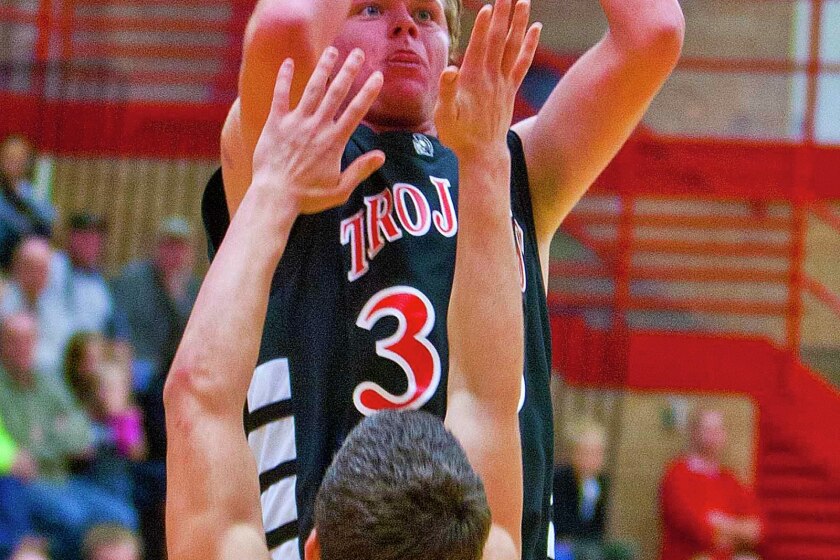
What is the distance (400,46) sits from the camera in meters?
2.40

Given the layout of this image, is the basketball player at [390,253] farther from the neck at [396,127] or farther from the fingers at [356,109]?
the fingers at [356,109]

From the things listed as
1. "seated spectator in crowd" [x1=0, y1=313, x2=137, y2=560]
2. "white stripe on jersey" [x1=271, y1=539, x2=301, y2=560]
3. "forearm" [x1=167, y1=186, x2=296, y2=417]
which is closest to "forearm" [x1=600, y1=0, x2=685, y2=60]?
"forearm" [x1=167, y1=186, x2=296, y2=417]

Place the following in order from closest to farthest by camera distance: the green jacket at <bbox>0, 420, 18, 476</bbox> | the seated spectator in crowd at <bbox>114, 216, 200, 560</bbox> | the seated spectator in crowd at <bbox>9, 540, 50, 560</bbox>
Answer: the seated spectator in crowd at <bbox>9, 540, 50, 560</bbox> < the green jacket at <bbox>0, 420, 18, 476</bbox> < the seated spectator in crowd at <bbox>114, 216, 200, 560</bbox>

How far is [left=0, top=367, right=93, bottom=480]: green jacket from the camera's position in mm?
5309

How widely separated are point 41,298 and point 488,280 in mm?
4204

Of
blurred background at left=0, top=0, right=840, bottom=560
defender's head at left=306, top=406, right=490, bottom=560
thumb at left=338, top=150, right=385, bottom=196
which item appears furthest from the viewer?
blurred background at left=0, top=0, right=840, bottom=560

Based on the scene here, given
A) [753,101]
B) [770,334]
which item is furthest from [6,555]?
[753,101]

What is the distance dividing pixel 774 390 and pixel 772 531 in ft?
2.83

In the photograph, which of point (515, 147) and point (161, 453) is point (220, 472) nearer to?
point (515, 147)

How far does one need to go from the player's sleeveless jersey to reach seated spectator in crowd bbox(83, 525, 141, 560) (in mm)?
2827

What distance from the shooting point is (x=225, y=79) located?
29.0ft

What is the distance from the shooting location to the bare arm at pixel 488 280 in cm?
198

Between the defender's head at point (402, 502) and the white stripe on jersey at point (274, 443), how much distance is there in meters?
0.61

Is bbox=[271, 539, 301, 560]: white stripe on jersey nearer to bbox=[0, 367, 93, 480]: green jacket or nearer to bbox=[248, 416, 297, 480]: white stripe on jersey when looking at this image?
bbox=[248, 416, 297, 480]: white stripe on jersey
